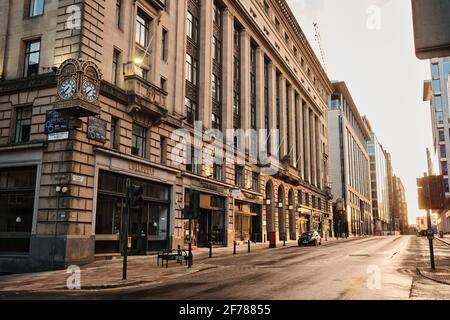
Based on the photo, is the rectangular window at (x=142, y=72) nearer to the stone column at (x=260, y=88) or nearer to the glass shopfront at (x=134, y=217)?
the glass shopfront at (x=134, y=217)

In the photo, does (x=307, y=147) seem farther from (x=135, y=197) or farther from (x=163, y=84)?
(x=135, y=197)

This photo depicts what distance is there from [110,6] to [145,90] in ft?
17.3

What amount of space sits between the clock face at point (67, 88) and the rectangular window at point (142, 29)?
8.08 metres

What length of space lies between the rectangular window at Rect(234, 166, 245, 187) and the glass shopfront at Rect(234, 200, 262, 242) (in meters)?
1.86

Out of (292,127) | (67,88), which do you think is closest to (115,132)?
(67,88)

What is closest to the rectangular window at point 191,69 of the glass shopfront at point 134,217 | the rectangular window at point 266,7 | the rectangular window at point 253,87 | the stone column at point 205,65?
Result: the stone column at point 205,65

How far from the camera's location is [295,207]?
5838 cm

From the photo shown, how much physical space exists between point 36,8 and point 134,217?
1347 cm

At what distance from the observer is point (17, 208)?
2161 centimetres

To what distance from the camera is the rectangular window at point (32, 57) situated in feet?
75.8

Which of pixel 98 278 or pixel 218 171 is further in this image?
pixel 218 171

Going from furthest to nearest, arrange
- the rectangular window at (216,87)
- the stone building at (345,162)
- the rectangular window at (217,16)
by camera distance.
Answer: the stone building at (345,162)
the rectangular window at (217,16)
the rectangular window at (216,87)

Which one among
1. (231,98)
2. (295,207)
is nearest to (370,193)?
(295,207)

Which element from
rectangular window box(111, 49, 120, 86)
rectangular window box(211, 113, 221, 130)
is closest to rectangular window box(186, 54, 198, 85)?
rectangular window box(211, 113, 221, 130)
